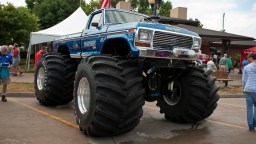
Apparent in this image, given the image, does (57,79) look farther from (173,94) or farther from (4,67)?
(173,94)

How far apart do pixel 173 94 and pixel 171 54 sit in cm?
191

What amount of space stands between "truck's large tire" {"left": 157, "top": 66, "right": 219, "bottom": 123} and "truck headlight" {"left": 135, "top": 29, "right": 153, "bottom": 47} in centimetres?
164

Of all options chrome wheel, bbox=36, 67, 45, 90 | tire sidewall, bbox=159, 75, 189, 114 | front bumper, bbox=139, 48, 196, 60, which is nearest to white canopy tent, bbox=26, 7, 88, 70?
chrome wheel, bbox=36, 67, 45, 90

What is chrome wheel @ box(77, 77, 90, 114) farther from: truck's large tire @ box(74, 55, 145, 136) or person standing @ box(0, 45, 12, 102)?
person standing @ box(0, 45, 12, 102)

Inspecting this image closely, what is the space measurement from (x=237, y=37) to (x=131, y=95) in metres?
25.0

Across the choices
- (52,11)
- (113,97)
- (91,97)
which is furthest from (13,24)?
(113,97)

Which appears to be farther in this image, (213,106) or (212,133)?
(213,106)

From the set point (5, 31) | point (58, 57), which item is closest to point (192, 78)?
point (58, 57)

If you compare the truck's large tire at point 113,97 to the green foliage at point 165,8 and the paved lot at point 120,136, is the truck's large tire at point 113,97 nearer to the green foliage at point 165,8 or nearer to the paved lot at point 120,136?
the paved lot at point 120,136

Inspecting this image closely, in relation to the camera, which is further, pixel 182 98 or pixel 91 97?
pixel 182 98

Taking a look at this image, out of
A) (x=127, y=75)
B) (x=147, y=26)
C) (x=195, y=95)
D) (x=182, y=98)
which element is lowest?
(x=182, y=98)

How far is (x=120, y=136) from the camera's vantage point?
22.5ft

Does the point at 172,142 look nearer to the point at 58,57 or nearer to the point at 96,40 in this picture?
the point at 96,40

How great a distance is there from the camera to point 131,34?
6668mm
